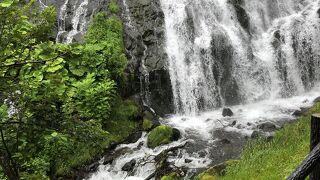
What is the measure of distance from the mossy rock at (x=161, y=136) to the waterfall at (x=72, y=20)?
6.75 m

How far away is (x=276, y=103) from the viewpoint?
54.1 feet

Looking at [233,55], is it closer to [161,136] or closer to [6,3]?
[161,136]

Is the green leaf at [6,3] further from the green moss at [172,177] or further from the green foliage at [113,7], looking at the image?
the green foliage at [113,7]

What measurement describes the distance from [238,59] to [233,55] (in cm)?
30

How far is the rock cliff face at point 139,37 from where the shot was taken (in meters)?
16.5

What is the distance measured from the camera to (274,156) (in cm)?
896

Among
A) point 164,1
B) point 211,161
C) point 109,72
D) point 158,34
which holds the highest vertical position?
point 164,1

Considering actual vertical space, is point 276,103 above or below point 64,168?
above

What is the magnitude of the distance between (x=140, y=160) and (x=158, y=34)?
7.63 meters

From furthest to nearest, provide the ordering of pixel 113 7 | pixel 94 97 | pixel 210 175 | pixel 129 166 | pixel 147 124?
pixel 113 7 < pixel 147 124 < pixel 94 97 < pixel 129 166 < pixel 210 175

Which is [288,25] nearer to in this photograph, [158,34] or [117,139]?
[158,34]

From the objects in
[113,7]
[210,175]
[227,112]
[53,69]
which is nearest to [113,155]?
[210,175]

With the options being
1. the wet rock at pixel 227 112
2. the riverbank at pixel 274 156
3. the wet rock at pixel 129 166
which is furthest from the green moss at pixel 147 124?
the riverbank at pixel 274 156

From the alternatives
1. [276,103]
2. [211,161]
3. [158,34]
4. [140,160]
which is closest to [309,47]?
[276,103]
